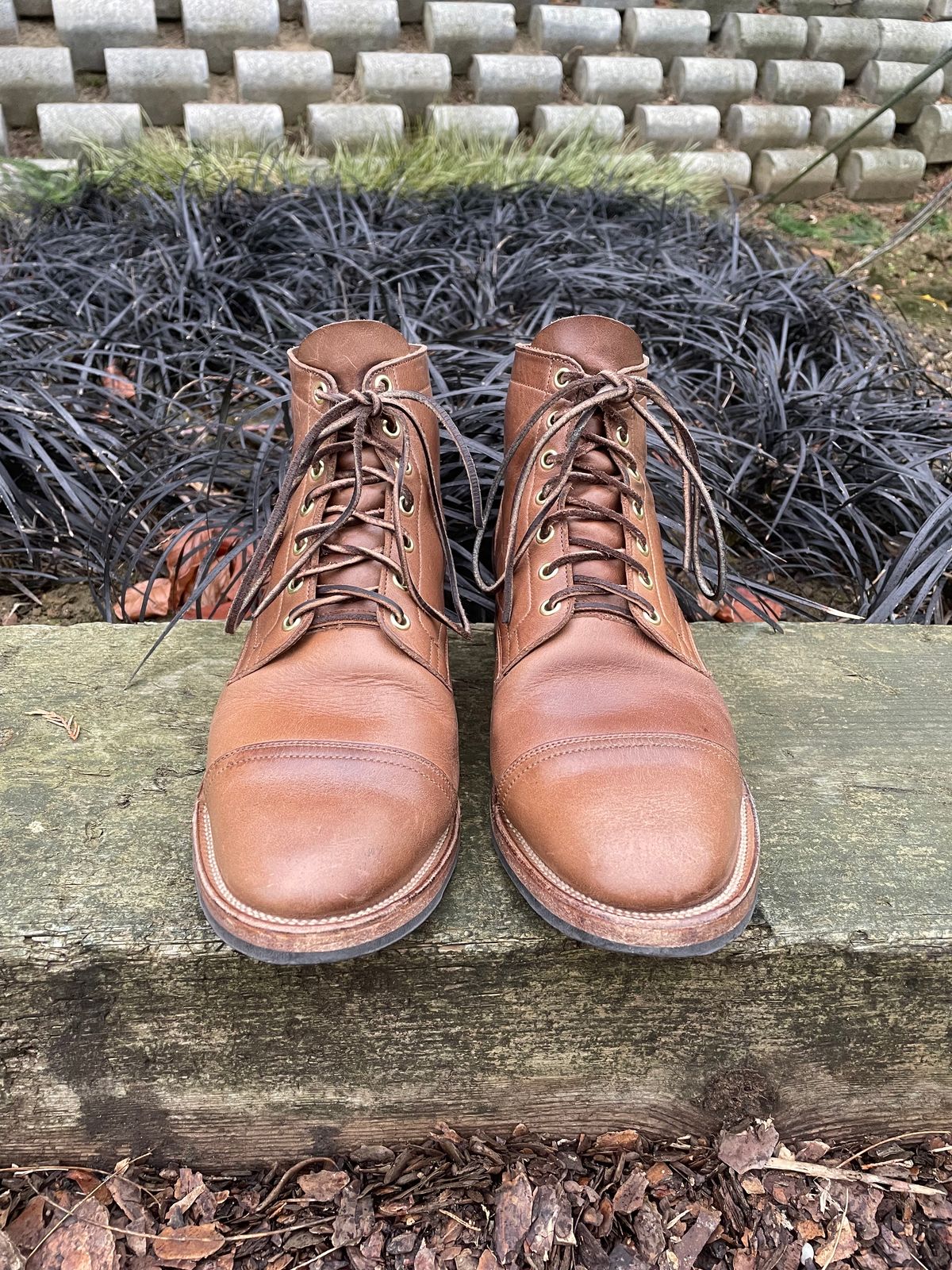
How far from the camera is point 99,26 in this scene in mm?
4656

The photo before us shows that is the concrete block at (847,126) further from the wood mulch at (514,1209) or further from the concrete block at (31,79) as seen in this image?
the wood mulch at (514,1209)

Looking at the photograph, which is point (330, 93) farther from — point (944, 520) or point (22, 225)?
point (944, 520)

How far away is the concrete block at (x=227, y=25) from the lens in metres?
4.71

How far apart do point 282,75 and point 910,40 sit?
442 cm

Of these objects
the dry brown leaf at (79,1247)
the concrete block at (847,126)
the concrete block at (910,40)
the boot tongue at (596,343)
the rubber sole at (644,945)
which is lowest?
the dry brown leaf at (79,1247)

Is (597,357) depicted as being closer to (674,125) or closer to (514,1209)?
(514,1209)

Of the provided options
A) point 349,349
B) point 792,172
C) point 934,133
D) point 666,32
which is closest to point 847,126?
point 792,172

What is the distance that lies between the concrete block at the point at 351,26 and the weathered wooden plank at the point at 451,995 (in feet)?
16.7

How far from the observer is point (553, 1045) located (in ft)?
4.18

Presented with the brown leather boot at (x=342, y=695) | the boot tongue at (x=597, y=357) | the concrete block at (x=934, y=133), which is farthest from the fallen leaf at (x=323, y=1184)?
the concrete block at (x=934, y=133)

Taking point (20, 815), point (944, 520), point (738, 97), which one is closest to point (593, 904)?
point (20, 815)

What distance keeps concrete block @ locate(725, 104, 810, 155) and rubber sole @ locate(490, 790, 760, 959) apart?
5899 millimetres

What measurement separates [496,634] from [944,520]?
1.42 m

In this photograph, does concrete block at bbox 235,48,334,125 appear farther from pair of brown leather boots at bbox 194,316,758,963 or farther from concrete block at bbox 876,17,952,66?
pair of brown leather boots at bbox 194,316,758,963
